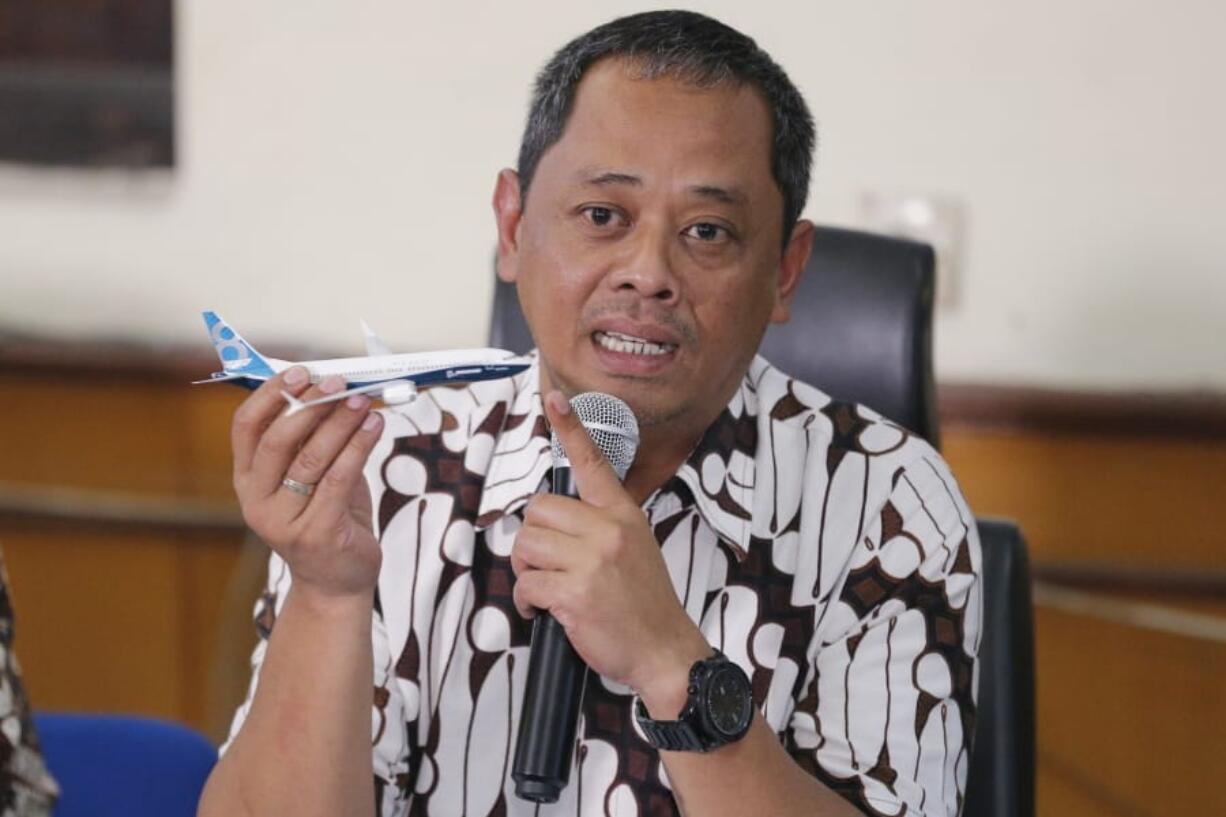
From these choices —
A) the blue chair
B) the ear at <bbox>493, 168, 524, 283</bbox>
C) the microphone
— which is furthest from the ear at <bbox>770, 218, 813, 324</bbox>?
the blue chair

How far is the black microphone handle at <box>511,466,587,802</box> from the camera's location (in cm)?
109

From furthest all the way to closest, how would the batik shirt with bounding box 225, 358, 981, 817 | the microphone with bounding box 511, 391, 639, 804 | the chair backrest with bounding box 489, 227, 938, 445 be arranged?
1. the chair backrest with bounding box 489, 227, 938, 445
2. the batik shirt with bounding box 225, 358, 981, 817
3. the microphone with bounding box 511, 391, 639, 804

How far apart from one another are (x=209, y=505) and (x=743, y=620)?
1.43m

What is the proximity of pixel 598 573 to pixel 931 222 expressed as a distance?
4.28 ft

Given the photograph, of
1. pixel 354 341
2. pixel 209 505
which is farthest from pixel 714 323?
pixel 209 505

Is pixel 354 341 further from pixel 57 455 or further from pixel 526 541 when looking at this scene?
pixel 526 541

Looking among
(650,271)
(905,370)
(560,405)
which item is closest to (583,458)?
(560,405)

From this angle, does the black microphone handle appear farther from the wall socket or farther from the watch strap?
the wall socket

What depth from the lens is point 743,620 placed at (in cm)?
140

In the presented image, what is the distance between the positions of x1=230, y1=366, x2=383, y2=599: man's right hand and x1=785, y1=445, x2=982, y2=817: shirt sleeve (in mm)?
400

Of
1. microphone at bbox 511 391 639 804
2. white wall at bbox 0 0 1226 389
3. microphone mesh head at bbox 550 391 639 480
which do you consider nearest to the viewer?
microphone at bbox 511 391 639 804

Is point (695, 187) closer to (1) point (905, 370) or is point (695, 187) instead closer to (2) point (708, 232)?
(2) point (708, 232)

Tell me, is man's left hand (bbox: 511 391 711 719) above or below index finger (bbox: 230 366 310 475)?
below

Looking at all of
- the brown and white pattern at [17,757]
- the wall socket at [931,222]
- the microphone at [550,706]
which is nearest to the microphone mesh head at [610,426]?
the microphone at [550,706]
